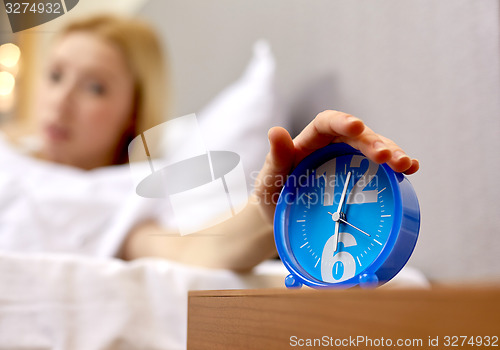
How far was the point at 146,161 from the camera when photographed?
0.65 metres

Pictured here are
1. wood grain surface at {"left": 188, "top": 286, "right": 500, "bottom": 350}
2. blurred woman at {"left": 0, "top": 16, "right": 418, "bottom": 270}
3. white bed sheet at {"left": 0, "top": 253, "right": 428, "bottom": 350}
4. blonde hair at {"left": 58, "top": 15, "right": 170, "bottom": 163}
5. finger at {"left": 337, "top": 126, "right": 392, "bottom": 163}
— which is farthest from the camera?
blonde hair at {"left": 58, "top": 15, "right": 170, "bottom": 163}

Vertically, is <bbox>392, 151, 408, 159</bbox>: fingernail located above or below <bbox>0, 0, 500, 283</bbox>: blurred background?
above

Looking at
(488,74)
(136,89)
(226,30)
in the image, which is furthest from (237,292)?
(226,30)

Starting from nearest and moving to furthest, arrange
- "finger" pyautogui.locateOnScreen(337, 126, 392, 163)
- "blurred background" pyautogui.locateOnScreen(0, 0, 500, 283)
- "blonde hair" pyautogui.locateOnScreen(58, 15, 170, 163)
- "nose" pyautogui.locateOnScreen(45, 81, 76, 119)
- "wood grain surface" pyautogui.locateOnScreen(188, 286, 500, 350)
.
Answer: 1. "wood grain surface" pyautogui.locateOnScreen(188, 286, 500, 350)
2. "finger" pyautogui.locateOnScreen(337, 126, 392, 163)
3. "blurred background" pyautogui.locateOnScreen(0, 0, 500, 283)
4. "nose" pyautogui.locateOnScreen(45, 81, 76, 119)
5. "blonde hair" pyautogui.locateOnScreen(58, 15, 170, 163)

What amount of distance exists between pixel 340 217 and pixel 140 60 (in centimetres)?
111

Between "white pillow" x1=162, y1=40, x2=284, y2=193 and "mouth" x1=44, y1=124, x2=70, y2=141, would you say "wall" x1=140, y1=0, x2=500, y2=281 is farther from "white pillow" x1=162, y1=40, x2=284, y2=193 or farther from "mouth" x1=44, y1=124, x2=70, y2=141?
"mouth" x1=44, y1=124, x2=70, y2=141

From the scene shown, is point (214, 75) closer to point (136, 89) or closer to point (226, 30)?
point (226, 30)

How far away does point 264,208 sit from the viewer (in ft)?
1.71

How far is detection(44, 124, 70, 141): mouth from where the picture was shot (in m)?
1.24

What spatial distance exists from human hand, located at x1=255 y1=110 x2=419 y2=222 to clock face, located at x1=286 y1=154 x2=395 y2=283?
20 millimetres

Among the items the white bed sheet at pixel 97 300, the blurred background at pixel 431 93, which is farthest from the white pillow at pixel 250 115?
the white bed sheet at pixel 97 300

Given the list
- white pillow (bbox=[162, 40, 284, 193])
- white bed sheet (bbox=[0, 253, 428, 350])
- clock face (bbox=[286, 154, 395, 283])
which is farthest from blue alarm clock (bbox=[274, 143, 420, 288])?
white pillow (bbox=[162, 40, 284, 193])

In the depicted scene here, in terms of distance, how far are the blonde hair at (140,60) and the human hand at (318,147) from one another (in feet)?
2.88

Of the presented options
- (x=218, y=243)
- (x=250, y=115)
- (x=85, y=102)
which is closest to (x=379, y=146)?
(x=218, y=243)
